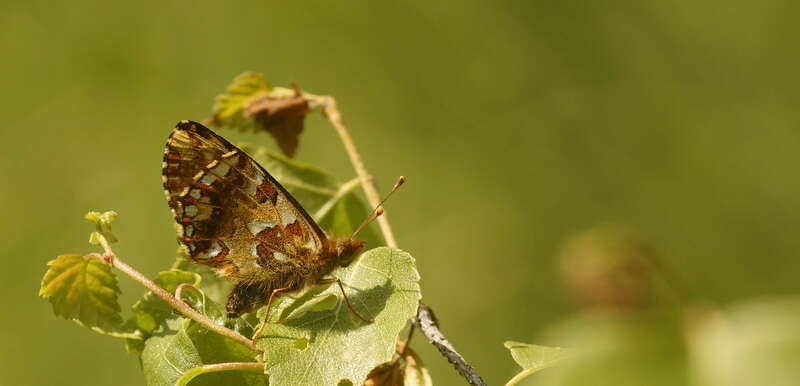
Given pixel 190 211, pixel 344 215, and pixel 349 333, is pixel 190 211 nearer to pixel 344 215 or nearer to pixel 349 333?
pixel 344 215

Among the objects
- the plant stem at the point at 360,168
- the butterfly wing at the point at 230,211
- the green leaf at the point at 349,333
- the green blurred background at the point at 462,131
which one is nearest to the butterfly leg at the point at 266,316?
the green leaf at the point at 349,333

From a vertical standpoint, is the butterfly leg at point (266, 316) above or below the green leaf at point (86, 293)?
above

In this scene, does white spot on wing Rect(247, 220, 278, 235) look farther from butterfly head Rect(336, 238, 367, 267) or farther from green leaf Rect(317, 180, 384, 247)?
green leaf Rect(317, 180, 384, 247)

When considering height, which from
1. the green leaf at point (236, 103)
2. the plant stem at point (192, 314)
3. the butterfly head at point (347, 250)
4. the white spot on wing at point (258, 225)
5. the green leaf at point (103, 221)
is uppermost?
the green leaf at point (236, 103)

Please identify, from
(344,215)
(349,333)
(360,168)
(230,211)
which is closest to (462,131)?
(344,215)

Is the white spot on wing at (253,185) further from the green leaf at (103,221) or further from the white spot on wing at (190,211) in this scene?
the green leaf at (103,221)

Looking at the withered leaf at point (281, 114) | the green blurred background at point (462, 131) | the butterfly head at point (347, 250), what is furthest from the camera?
the green blurred background at point (462, 131)

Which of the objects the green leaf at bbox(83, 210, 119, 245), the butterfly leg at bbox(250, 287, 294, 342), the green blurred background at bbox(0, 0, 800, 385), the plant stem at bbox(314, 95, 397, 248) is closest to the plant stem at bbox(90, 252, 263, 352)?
the butterfly leg at bbox(250, 287, 294, 342)
